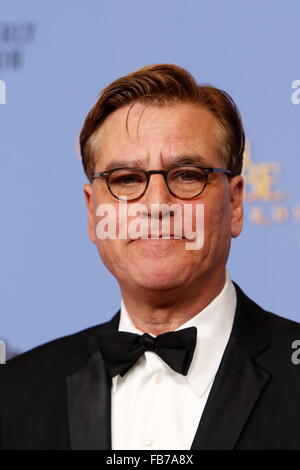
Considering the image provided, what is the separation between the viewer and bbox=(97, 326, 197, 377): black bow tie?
235 centimetres

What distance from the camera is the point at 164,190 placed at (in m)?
2.32

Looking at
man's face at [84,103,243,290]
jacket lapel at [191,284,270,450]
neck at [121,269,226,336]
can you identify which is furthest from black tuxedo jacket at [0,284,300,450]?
man's face at [84,103,243,290]

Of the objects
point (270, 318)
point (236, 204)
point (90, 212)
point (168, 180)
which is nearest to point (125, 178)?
point (168, 180)

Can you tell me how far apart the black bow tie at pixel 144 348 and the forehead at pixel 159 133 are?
1.51 feet

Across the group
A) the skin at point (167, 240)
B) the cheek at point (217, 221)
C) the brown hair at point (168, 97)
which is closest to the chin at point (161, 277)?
the skin at point (167, 240)

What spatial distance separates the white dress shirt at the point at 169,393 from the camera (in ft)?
7.62

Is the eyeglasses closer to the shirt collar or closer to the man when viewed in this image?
the man

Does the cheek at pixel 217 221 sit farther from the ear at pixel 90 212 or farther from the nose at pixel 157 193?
the ear at pixel 90 212

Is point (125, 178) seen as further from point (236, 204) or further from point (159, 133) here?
point (236, 204)

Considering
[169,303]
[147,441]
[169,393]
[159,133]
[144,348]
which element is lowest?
[147,441]

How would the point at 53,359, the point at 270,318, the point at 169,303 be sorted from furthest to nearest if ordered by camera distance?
the point at 53,359
the point at 270,318
the point at 169,303

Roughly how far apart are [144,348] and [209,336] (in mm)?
175

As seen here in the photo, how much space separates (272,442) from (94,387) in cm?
50
